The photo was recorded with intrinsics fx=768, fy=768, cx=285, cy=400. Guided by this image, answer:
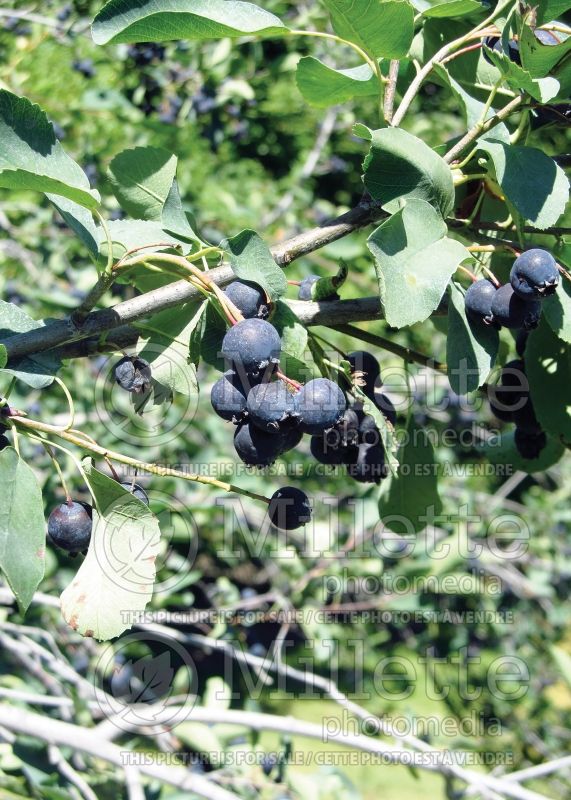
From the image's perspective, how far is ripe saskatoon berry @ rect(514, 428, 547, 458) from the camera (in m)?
1.10

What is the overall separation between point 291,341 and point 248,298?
68 mm

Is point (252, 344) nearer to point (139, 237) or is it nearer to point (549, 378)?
point (139, 237)

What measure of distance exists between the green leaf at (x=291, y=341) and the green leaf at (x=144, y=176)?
21 cm

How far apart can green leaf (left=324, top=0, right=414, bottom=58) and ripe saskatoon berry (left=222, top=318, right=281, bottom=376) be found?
1.06 feet

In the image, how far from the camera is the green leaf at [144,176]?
0.89 meters

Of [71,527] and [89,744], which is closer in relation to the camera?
[71,527]

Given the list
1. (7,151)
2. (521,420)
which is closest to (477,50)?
(521,420)

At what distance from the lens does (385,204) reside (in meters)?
0.74

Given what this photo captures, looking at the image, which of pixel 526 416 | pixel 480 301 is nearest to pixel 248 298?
pixel 480 301

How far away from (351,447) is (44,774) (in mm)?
958

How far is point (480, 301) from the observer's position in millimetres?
819

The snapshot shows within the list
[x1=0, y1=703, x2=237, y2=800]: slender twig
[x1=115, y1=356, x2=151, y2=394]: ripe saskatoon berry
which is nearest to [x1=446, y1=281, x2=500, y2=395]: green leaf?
[x1=115, y1=356, x2=151, y2=394]: ripe saskatoon berry

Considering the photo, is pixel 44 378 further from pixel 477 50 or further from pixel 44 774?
pixel 44 774

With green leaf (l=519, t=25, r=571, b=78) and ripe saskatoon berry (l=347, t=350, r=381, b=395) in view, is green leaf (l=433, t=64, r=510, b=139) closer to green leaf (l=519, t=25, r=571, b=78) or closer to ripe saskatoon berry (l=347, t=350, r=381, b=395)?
green leaf (l=519, t=25, r=571, b=78)
